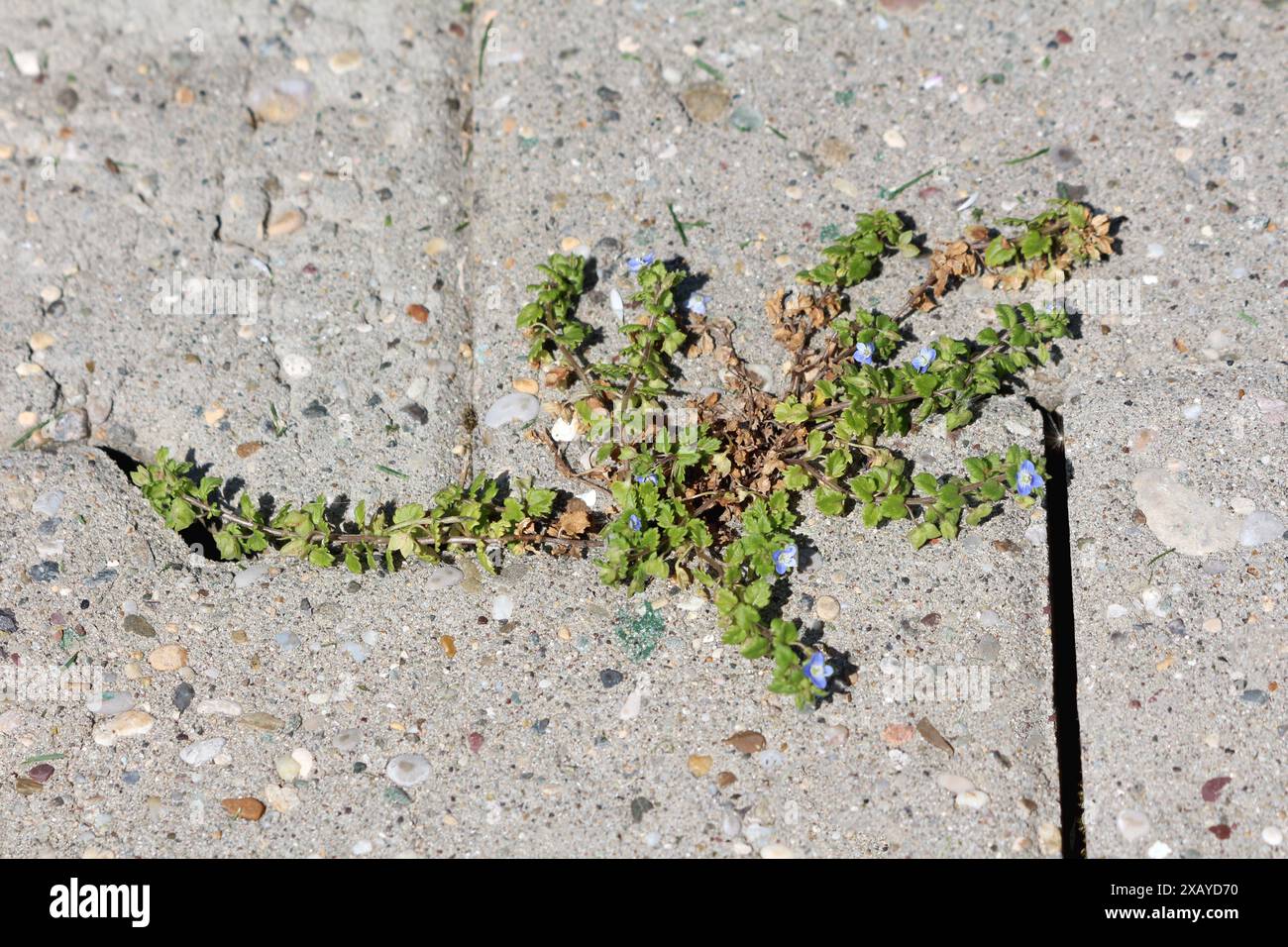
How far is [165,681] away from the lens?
258 cm

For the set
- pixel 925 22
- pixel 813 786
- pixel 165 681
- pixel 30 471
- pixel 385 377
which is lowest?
pixel 813 786

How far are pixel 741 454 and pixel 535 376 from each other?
0.58 m

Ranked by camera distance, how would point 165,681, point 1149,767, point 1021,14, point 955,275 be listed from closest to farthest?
point 1149,767
point 165,681
point 955,275
point 1021,14

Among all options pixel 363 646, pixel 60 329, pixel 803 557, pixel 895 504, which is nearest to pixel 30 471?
pixel 60 329

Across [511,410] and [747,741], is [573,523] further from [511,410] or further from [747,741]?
[747,741]

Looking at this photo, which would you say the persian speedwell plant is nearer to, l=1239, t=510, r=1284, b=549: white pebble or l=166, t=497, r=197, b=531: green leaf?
l=166, t=497, r=197, b=531: green leaf

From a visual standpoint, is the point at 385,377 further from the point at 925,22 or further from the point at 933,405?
the point at 925,22

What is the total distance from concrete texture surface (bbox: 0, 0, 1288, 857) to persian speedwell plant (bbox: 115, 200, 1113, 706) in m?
0.08

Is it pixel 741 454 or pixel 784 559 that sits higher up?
pixel 741 454

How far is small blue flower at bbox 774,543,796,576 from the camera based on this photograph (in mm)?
2559

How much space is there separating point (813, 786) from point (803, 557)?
51 cm

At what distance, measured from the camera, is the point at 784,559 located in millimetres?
2564

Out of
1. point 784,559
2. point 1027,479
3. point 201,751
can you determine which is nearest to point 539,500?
point 784,559

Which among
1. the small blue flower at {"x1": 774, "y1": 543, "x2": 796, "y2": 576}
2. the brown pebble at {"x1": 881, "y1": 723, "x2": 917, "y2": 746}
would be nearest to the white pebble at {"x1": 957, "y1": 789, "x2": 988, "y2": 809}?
the brown pebble at {"x1": 881, "y1": 723, "x2": 917, "y2": 746}
